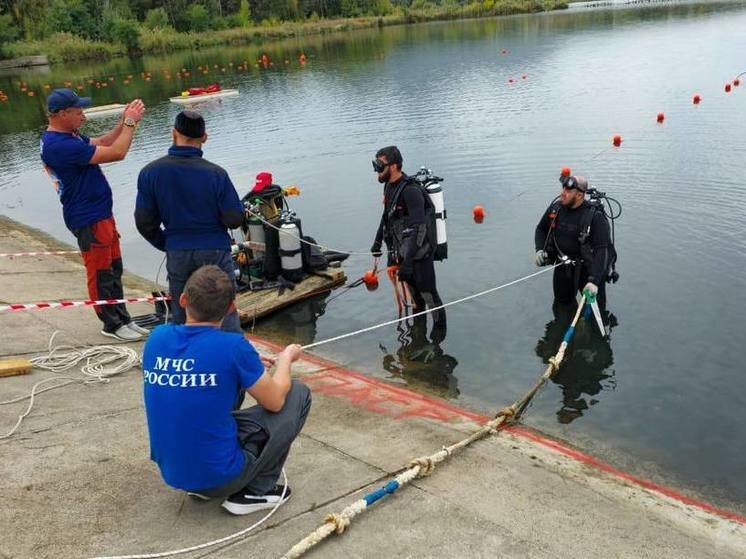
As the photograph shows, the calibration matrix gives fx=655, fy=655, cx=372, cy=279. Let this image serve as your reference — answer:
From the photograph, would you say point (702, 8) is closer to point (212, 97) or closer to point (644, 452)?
point (212, 97)

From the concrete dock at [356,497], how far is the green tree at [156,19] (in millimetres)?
74520

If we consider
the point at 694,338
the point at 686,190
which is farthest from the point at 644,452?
the point at 686,190

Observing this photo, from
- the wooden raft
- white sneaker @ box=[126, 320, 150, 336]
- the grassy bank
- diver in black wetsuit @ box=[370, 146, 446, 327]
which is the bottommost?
the wooden raft

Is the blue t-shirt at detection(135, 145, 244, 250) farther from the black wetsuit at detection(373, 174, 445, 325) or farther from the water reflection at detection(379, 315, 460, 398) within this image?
the water reflection at detection(379, 315, 460, 398)

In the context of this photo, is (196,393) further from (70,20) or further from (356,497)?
(70,20)

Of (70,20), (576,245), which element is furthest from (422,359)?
(70,20)

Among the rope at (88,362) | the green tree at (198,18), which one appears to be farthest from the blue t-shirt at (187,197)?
the green tree at (198,18)

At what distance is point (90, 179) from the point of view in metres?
6.26

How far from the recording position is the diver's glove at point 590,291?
714 cm

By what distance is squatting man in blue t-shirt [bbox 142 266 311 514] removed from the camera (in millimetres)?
3230

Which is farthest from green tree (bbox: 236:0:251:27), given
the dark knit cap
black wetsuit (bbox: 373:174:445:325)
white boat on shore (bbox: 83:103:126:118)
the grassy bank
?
the dark knit cap

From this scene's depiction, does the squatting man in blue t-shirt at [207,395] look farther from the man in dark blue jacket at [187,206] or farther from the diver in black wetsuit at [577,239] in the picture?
the diver in black wetsuit at [577,239]

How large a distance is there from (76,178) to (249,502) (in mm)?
3944

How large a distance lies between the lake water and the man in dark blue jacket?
2.80 metres
